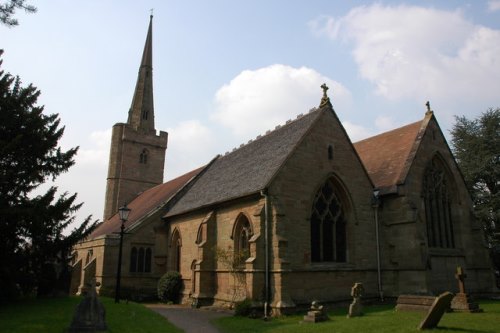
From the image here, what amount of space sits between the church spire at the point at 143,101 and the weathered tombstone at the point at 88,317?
34425 millimetres

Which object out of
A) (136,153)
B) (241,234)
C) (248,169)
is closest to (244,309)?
(241,234)

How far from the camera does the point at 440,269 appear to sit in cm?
2098

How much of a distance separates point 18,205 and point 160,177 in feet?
95.4

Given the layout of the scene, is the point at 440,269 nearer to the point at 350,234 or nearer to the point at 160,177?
the point at 350,234

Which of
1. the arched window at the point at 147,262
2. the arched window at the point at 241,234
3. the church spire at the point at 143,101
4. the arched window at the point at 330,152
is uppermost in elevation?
the church spire at the point at 143,101

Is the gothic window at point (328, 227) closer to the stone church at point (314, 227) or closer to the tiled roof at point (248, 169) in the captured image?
the stone church at point (314, 227)

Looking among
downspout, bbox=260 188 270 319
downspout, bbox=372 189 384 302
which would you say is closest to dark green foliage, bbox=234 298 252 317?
downspout, bbox=260 188 270 319

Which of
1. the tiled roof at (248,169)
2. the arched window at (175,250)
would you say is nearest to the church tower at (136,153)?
the tiled roof at (248,169)

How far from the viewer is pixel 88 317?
10.7m

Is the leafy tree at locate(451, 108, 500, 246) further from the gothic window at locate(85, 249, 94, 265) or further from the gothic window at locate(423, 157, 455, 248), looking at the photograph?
the gothic window at locate(85, 249, 94, 265)

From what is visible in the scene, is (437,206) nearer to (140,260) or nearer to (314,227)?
(314,227)

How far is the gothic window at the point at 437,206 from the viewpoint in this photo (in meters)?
22.2

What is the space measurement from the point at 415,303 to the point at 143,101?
3735cm

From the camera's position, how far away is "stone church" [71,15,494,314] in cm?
1742
